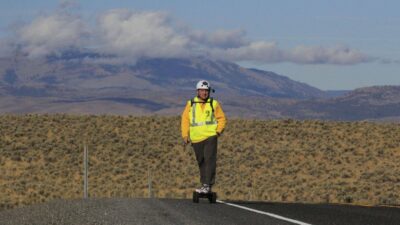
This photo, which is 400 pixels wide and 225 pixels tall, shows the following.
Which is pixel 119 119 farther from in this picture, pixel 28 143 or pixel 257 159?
pixel 257 159

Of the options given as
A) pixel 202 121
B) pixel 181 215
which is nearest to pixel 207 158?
pixel 202 121

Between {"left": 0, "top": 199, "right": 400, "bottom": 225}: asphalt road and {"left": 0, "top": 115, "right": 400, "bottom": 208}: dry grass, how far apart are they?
26.6m

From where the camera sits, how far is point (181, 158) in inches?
2362

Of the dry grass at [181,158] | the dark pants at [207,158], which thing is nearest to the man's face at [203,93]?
the dark pants at [207,158]

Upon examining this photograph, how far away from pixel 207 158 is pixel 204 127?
58cm

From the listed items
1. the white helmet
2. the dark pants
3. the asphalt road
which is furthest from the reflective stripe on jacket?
the asphalt road

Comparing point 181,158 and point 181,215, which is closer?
point 181,215

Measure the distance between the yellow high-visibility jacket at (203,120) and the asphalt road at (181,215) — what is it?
6.55 ft

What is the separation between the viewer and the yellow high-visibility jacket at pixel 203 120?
15.4 m

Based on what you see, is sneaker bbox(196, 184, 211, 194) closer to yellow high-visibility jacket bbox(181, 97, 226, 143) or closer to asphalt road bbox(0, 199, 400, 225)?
yellow high-visibility jacket bbox(181, 97, 226, 143)

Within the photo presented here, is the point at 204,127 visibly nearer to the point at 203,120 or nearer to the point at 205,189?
the point at 203,120

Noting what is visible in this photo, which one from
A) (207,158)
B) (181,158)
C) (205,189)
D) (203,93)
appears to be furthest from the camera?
(181,158)

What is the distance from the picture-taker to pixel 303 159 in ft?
197

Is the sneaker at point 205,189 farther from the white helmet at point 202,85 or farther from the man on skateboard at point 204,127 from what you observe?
the white helmet at point 202,85
